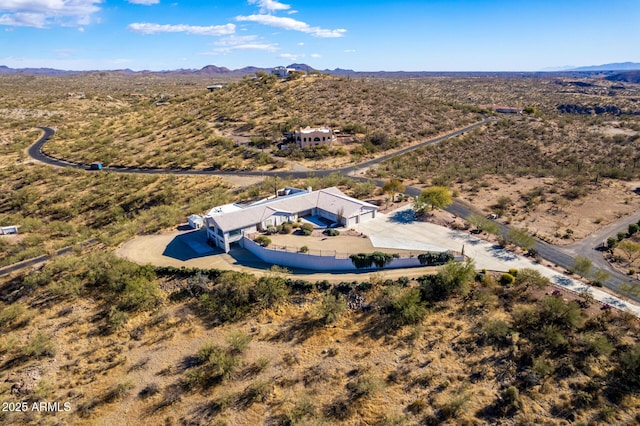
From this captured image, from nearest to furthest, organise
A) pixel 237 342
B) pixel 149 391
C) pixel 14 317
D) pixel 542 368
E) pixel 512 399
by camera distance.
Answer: pixel 512 399 < pixel 542 368 < pixel 149 391 < pixel 237 342 < pixel 14 317

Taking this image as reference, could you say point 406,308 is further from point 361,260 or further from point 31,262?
point 31,262

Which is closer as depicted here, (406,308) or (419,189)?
(406,308)

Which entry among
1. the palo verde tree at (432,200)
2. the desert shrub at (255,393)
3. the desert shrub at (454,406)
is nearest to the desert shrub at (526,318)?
the desert shrub at (454,406)

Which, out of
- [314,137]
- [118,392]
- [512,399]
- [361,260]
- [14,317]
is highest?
[314,137]

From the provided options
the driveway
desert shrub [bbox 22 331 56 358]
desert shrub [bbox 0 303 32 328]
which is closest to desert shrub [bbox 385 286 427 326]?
the driveway

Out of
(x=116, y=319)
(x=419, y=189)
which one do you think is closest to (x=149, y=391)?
(x=116, y=319)

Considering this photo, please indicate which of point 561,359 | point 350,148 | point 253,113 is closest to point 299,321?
point 561,359
